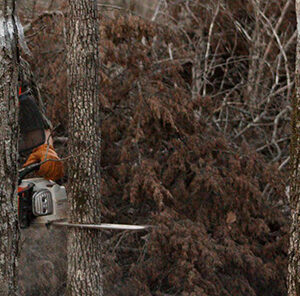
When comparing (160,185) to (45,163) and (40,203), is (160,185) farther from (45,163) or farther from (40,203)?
(40,203)

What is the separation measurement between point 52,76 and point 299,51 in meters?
3.84

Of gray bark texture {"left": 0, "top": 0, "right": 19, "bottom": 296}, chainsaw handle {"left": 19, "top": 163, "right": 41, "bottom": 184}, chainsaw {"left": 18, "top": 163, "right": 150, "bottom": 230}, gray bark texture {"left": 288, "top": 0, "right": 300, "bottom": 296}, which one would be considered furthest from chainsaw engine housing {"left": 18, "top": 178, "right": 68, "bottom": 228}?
gray bark texture {"left": 288, "top": 0, "right": 300, "bottom": 296}

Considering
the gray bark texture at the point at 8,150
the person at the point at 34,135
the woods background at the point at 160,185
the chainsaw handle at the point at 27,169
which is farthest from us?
the woods background at the point at 160,185

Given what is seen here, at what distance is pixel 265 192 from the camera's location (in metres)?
7.32

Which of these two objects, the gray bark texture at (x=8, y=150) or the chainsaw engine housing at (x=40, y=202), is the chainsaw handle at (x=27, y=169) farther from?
the gray bark texture at (x=8, y=150)

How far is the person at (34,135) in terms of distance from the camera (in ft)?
13.8

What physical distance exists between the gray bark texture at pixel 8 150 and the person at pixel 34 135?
484 mm

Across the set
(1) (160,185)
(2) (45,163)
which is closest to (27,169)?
(2) (45,163)

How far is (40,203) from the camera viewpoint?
14.4ft

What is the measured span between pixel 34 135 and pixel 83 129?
16.3 inches

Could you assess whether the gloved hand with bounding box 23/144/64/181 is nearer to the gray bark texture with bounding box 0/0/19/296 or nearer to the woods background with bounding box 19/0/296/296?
the gray bark texture with bounding box 0/0/19/296

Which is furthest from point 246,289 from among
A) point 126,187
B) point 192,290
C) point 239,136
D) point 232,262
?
point 239,136

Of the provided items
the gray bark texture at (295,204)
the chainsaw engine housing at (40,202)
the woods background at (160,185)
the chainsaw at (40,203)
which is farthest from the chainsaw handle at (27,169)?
the gray bark texture at (295,204)

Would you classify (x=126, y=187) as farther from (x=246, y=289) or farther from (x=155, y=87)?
(x=246, y=289)
